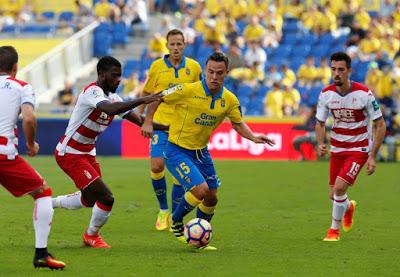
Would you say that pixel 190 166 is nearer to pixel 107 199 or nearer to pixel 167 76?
pixel 107 199

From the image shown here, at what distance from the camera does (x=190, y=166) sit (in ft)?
36.6

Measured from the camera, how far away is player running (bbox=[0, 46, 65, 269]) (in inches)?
364

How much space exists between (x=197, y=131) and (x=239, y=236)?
164 cm

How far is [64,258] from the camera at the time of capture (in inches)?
401

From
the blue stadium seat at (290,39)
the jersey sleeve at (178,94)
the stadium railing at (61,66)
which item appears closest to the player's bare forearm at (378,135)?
the jersey sleeve at (178,94)

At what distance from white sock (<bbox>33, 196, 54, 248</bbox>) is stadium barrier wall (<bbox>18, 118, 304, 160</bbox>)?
1795cm

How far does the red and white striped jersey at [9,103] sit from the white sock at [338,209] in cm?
443

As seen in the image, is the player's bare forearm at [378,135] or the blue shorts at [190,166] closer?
the blue shorts at [190,166]

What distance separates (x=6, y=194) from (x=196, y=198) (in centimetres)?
750

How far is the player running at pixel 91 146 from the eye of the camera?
1099 centimetres

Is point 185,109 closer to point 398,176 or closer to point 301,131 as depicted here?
point 398,176

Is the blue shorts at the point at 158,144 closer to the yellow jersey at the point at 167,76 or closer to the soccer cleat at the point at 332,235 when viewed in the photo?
the yellow jersey at the point at 167,76

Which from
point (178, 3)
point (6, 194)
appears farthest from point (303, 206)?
point (178, 3)

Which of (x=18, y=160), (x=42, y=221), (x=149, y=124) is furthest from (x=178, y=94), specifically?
(x=42, y=221)
